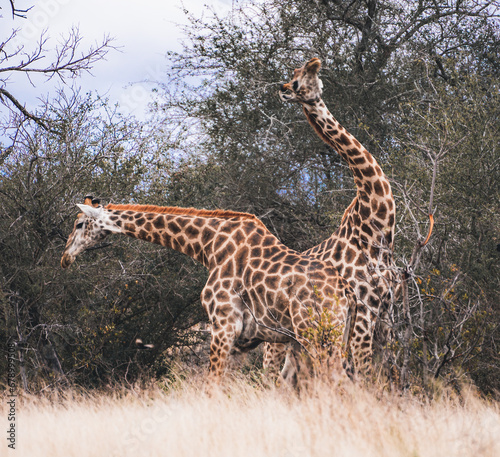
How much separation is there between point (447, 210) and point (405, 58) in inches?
211

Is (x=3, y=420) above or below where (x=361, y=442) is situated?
below

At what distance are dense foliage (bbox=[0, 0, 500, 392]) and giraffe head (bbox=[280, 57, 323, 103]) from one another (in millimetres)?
1218

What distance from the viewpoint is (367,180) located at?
6.63m

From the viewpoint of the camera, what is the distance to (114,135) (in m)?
9.82

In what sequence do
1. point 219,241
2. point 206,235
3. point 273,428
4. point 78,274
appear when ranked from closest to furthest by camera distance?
1. point 273,428
2. point 219,241
3. point 206,235
4. point 78,274

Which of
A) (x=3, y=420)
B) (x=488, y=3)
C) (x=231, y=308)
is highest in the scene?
(x=488, y=3)

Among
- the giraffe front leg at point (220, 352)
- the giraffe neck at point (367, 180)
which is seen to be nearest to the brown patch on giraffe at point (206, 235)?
the giraffe front leg at point (220, 352)

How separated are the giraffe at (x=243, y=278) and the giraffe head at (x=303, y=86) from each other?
1.35 m

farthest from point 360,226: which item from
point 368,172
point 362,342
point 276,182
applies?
point 276,182

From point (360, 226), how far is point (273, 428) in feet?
9.24

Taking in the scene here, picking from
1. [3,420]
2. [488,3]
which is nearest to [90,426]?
[3,420]

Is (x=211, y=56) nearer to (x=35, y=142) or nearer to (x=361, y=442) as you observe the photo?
(x=35, y=142)

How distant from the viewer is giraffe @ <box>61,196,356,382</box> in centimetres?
586

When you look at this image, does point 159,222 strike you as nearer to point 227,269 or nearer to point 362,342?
point 227,269
